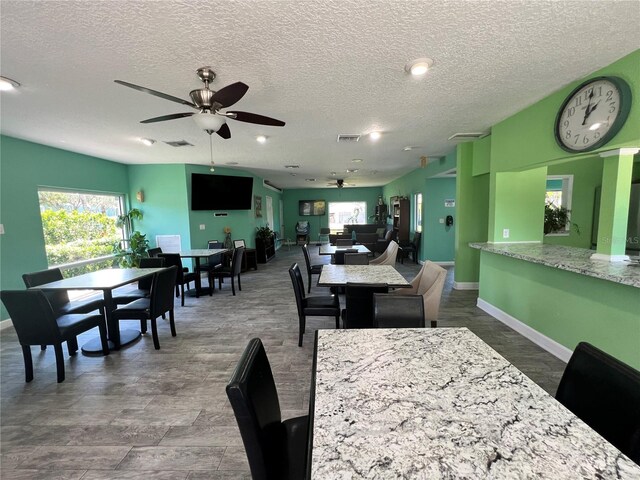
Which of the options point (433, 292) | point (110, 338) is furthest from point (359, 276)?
point (110, 338)

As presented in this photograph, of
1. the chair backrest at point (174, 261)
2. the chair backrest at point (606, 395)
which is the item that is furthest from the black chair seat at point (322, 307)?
the chair backrest at point (174, 261)

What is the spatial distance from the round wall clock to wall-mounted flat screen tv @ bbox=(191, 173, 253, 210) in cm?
597

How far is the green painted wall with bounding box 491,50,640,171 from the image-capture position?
208 centimetres

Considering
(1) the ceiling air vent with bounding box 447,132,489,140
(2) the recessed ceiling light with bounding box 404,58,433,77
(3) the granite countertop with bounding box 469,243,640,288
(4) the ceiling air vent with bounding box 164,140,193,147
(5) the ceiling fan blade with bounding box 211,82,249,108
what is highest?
(4) the ceiling air vent with bounding box 164,140,193,147

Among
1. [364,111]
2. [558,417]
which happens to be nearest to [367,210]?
[364,111]

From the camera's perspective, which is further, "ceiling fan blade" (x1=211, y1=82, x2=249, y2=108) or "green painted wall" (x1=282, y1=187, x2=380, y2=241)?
"green painted wall" (x1=282, y1=187, x2=380, y2=241)

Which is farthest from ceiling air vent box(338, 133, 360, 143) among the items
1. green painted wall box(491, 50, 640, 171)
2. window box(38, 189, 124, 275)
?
window box(38, 189, 124, 275)

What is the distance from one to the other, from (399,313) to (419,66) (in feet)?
6.17

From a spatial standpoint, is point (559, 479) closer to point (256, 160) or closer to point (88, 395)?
point (88, 395)

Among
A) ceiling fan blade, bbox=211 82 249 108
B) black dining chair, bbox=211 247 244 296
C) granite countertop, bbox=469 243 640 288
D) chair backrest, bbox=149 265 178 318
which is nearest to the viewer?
ceiling fan blade, bbox=211 82 249 108

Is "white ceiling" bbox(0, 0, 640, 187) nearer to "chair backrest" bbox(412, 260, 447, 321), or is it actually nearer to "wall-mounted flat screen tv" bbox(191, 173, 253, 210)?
"chair backrest" bbox(412, 260, 447, 321)

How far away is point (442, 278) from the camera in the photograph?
2643 millimetres

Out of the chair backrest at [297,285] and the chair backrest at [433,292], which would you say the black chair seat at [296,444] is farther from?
the chair backrest at [433,292]

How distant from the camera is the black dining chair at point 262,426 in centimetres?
87
